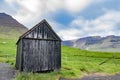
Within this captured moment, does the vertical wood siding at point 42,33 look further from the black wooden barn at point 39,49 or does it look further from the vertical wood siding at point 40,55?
the vertical wood siding at point 40,55

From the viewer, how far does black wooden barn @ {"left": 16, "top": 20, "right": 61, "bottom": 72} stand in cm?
3688

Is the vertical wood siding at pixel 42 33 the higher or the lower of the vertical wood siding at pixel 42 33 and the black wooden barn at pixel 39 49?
the higher

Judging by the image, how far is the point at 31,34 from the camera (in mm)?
37562

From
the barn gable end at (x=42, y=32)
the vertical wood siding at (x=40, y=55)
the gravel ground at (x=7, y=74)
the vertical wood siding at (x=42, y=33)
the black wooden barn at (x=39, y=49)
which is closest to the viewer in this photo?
the gravel ground at (x=7, y=74)

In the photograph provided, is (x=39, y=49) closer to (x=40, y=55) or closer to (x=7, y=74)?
(x=40, y=55)

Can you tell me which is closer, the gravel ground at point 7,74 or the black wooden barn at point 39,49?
the gravel ground at point 7,74

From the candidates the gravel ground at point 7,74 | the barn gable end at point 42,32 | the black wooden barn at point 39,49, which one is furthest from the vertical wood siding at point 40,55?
the gravel ground at point 7,74

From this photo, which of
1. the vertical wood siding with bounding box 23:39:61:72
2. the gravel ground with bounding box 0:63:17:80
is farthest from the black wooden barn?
the gravel ground with bounding box 0:63:17:80

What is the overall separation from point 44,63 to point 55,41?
14.5 feet

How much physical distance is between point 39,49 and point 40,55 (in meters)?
1.02

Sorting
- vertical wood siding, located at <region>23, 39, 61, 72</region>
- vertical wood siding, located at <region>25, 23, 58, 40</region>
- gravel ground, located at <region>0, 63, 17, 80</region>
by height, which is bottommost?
gravel ground, located at <region>0, 63, 17, 80</region>

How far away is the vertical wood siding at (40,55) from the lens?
3703 cm

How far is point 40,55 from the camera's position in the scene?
38.7 meters

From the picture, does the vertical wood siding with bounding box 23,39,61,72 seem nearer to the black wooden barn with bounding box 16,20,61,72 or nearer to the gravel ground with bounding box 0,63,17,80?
the black wooden barn with bounding box 16,20,61,72
